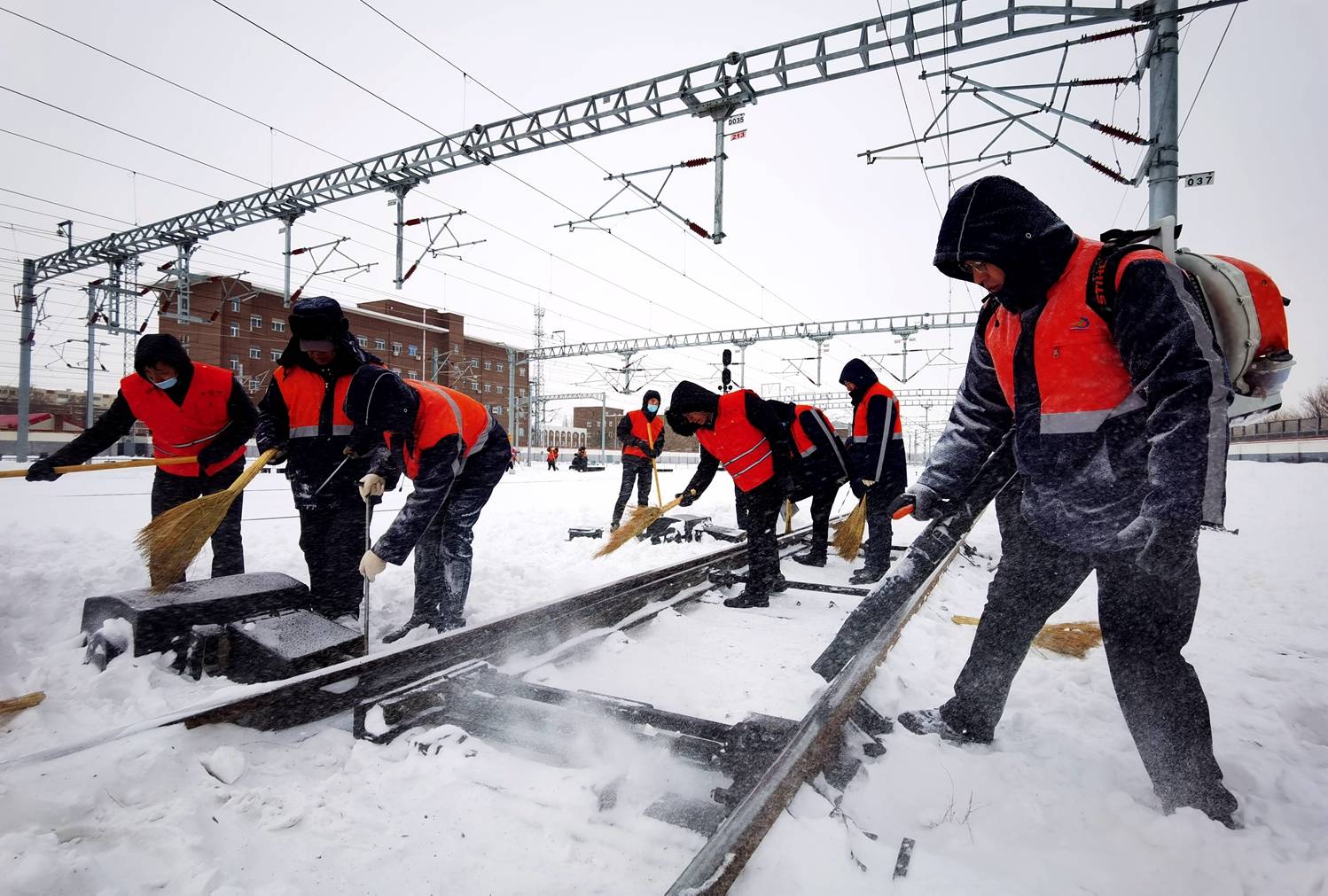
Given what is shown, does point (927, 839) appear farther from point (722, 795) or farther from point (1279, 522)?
point (1279, 522)

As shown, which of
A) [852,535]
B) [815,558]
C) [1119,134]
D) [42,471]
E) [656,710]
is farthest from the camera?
[1119,134]

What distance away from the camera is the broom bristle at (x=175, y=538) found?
11.9ft

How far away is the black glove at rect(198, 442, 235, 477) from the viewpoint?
14.2ft

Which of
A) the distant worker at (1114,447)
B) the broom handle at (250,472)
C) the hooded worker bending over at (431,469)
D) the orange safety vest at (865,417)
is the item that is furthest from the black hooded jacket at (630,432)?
the distant worker at (1114,447)

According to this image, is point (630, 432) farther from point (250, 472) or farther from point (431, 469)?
point (250, 472)

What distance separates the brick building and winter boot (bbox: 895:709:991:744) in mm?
27672

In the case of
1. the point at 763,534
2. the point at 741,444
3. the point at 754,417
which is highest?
the point at 754,417

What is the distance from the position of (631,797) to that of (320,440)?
9.65 feet

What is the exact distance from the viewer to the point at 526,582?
5.39 m

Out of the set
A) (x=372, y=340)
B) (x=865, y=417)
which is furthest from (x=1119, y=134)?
(x=372, y=340)

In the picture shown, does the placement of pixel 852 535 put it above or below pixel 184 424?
below

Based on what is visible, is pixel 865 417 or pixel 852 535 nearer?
pixel 865 417

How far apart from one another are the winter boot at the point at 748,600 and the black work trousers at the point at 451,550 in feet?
6.15

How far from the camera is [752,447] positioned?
522cm
